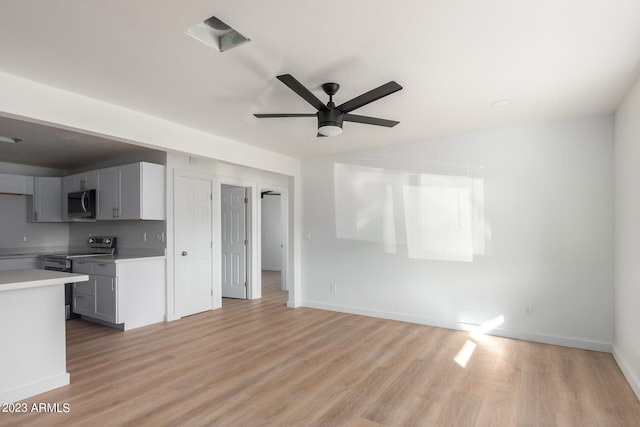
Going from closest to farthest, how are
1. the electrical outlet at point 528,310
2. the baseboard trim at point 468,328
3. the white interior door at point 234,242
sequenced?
1. the baseboard trim at point 468,328
2. the electrical outlet at point 528,310
3. the white interior door at point 234,242

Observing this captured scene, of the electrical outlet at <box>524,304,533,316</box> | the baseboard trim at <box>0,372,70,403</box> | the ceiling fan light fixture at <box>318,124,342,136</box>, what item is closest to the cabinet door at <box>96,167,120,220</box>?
the baseboard trim at <box>0,372,70,403</box>

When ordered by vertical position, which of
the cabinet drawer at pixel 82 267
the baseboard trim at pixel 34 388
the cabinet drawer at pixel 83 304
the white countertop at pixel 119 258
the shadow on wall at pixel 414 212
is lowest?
the baseboard trim at pixel 34 388

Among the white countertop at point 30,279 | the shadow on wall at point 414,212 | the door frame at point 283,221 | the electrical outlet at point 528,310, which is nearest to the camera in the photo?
the white countertop at point 30,279

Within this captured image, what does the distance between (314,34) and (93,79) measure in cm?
176

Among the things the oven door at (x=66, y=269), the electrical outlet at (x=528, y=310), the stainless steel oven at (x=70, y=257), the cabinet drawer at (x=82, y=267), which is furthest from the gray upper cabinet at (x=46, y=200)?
the electrical outlet at (x=528, y=310)

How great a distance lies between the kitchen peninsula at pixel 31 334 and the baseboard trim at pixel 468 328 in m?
3.35

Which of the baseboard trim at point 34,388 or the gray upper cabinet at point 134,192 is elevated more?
the gray upper cabinet at point 134,192

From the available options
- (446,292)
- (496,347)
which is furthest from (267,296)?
(496,347)

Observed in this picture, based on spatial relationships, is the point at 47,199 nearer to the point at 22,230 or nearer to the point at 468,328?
the point at 22,230

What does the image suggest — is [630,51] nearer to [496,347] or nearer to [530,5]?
[530,5]

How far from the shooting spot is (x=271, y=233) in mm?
10234

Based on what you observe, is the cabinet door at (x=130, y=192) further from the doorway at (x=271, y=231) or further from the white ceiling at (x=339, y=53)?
the doorway at (x=271, y=231)

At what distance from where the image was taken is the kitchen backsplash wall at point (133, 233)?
4844 mm

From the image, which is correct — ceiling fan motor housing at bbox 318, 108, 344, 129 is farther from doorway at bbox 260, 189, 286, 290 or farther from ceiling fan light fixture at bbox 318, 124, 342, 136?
doorway at bbox 260, 189, 286, 290
